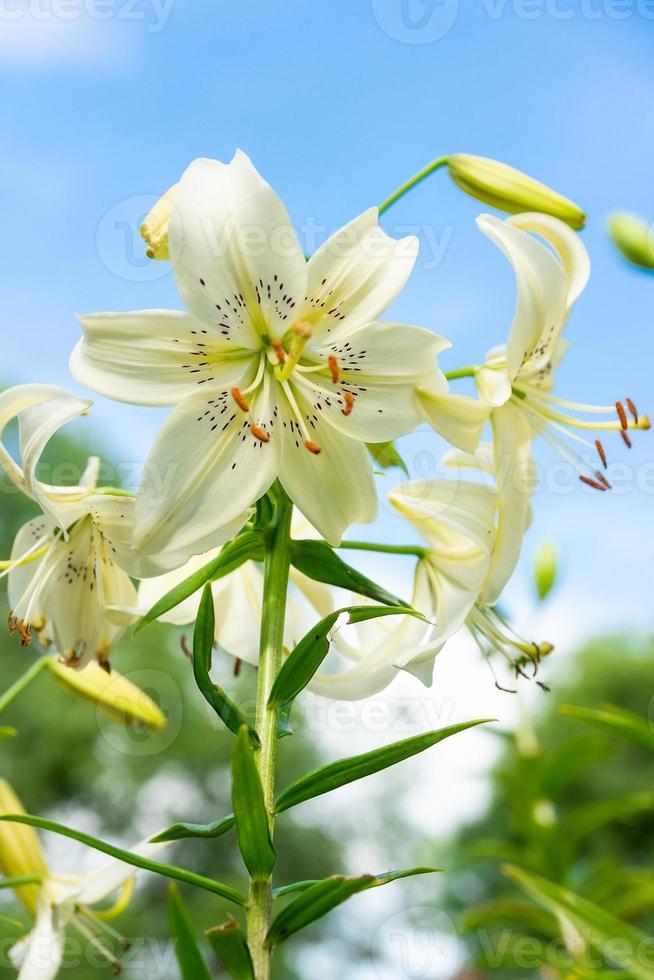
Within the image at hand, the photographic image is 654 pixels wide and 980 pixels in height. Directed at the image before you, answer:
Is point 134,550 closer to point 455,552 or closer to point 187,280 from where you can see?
point 187,280

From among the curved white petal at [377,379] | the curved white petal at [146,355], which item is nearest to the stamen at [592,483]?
the curved white petal at [377,379]

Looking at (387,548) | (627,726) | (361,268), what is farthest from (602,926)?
(361,268)

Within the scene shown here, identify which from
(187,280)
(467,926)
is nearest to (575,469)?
(187,280)

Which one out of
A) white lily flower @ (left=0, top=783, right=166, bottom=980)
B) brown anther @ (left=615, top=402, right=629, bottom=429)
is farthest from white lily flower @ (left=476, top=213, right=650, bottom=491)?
white lily flower @ (left=0, top=783, right=166, bottom=980)

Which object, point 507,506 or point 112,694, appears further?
point 112,694

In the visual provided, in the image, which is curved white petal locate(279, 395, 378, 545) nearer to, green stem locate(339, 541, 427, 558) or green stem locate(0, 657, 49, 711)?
green stem locate(339, 541, 427, 558)

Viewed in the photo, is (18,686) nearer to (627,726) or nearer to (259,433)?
(259,433)
